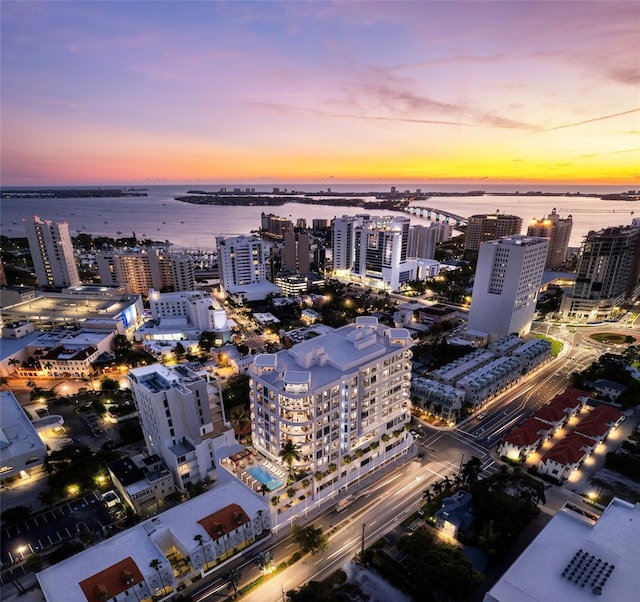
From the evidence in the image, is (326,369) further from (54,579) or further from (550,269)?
(550,269)

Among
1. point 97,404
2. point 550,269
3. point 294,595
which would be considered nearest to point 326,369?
point 294,595

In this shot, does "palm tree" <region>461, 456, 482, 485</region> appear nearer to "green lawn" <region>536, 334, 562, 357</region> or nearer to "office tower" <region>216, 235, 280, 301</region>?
"green lawn" <region>536, 334, 562, 357</region>

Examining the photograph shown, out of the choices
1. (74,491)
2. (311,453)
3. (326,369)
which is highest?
(326,369)

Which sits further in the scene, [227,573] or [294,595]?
[227,573]

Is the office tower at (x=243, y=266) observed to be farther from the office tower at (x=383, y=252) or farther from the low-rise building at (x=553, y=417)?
the low-rise building at (x=553, y=417)

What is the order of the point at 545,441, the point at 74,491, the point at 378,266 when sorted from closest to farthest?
the point at 74,491, the point at 545,441, the point at 378,266

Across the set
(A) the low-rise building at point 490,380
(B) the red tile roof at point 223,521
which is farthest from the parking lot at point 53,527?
(A) the low-rise building at point 490,380

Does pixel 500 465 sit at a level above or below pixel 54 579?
below
